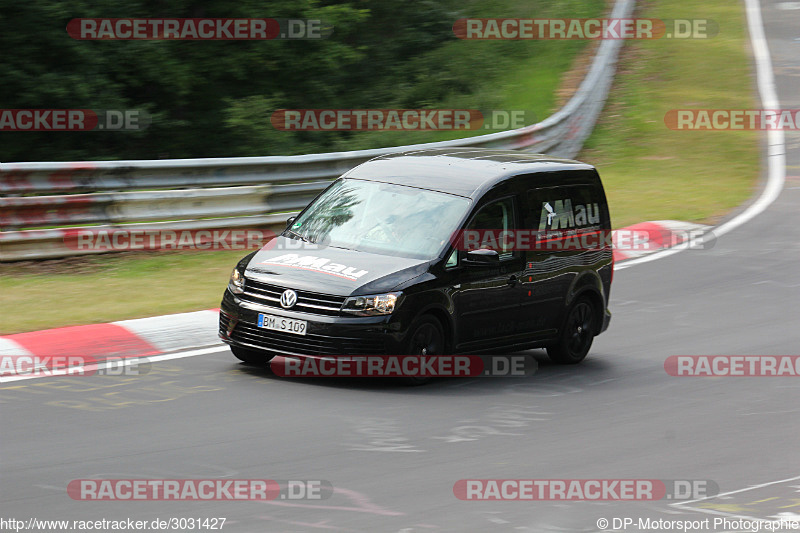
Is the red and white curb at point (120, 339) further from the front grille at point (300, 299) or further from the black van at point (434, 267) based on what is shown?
the front grille at point (300, 299)

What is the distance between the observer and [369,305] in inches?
338

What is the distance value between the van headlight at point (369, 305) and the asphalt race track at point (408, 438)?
642 millimetres

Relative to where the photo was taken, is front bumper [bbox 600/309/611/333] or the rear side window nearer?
the rear side window

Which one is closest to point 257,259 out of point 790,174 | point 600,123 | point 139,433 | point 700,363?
point 139,433

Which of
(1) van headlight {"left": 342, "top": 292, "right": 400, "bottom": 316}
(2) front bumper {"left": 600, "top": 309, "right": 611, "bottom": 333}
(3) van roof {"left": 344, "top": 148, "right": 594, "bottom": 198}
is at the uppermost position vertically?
(3) van roof {"left": 344, "top": 148, "right": 594, "bottom": 198}

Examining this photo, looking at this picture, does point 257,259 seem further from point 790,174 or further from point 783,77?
point 783,77

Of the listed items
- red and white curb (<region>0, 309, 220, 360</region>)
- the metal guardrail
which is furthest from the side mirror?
the metal guardrail

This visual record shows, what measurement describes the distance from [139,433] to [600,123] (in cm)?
1889

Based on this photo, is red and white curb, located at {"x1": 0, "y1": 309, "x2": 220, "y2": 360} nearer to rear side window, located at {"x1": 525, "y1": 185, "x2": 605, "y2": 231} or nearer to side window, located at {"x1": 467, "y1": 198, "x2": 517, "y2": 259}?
side window, located at {"x1": 467, "y1": 198, "x2": 517, "y2": 259}

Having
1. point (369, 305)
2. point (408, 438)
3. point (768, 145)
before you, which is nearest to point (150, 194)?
point (369, 305)

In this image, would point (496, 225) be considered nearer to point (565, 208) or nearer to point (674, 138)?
point (565, 208)

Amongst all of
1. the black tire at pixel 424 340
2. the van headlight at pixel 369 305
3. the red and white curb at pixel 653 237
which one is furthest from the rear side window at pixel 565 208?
the red and white curb at pixel 653 237

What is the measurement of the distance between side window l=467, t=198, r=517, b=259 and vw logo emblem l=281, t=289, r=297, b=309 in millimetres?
1652

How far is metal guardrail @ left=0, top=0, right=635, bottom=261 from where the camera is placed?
12.3 meters
